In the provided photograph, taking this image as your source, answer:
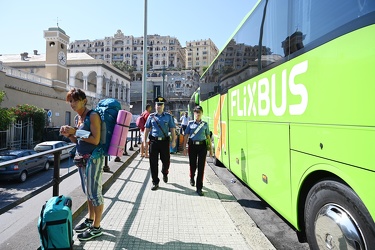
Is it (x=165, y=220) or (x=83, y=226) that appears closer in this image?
(x=83, y=226)

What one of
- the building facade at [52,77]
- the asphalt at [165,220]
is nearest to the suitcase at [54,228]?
the asphalt at [165,220]

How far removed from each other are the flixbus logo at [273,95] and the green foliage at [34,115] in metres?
25.4

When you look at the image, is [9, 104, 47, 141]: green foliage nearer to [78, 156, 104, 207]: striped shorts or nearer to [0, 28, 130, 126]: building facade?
[0, 28, 130, 126]: building facade

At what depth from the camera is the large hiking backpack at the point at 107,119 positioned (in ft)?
11.3

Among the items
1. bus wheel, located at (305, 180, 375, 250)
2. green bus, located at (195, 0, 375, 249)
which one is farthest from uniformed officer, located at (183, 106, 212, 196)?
bus wheel, located at (305, 180, 375, 250)

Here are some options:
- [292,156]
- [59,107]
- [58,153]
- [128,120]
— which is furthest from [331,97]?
[59,107]

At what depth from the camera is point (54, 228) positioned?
2809 mm

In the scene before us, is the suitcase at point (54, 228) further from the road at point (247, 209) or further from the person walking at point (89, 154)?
the person walking at point (89, 154)

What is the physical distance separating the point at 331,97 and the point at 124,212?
11.7 ft

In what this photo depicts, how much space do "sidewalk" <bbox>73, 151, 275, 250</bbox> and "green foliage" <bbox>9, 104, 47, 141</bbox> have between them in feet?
76.1

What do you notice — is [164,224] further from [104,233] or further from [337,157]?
[337,157]

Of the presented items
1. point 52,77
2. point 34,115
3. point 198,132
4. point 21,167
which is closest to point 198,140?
point 198,132

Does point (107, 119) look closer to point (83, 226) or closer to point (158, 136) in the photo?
point (83, 226)

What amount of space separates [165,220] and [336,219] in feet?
8.56
